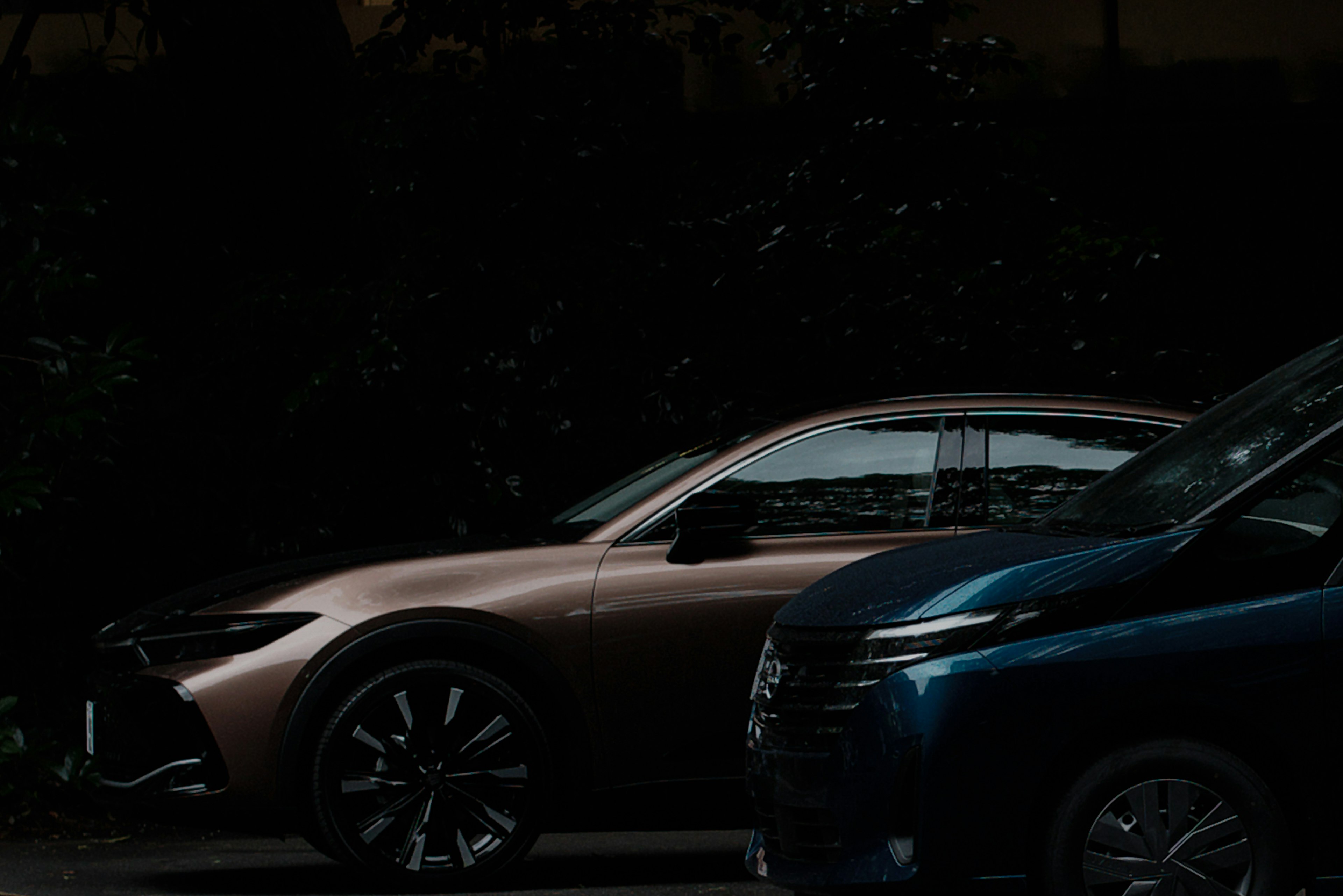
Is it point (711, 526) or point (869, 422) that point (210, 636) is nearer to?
point (711, 526)

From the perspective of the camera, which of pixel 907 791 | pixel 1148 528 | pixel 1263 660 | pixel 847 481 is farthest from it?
pixel 847 481

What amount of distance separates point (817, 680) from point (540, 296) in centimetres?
440

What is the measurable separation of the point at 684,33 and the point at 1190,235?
4798mm

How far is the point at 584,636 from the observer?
6355 mm

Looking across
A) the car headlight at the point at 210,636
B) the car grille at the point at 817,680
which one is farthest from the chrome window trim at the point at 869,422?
the car grille at the point at 817,680

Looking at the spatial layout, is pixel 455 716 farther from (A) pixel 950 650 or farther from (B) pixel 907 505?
(A) pixel 950 650

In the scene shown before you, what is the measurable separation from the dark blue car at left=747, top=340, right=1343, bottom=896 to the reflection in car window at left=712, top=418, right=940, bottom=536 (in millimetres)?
1804

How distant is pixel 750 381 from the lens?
9.34m

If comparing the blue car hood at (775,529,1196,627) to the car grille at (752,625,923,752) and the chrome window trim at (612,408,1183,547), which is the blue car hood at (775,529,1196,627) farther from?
the chrome window trim at (612,408,1183,547)

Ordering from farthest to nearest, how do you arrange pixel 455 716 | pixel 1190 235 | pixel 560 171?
pixel 1190 235
pixel 560 171
pixel 455 716

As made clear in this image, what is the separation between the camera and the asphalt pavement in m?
6.66

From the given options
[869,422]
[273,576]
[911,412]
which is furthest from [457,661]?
[911,412]

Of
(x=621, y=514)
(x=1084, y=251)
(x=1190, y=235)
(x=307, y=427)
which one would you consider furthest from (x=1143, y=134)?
(x=621, y=514)

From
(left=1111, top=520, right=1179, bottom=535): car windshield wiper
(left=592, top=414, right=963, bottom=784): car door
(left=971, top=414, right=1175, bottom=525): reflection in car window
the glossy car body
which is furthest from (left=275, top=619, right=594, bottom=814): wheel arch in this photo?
(left=1111, top=520, right=1179, bottom=535): car windshield wiper
